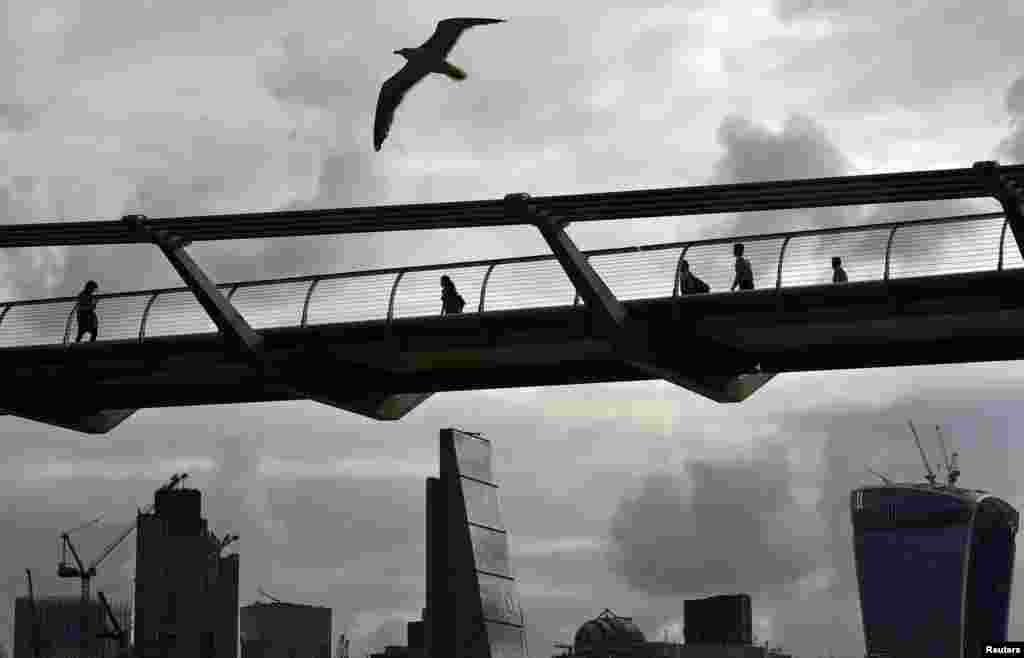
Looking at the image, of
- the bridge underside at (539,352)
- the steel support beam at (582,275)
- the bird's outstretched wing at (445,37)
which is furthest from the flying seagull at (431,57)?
the bridge underside at (539,352)

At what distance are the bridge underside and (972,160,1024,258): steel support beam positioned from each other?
1.02 meters

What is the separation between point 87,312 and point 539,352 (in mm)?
13700

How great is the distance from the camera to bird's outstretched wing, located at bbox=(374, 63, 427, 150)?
144 ft

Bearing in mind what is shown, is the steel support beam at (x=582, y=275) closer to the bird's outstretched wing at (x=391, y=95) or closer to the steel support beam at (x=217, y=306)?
the bird's outstretched wing at (x=391, y=95)

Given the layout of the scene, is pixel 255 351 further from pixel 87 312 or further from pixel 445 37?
pixel 445 37

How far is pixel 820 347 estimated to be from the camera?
1921 inches

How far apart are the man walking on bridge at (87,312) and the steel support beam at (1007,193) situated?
25403 millimetres

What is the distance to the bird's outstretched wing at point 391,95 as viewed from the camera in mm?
43875

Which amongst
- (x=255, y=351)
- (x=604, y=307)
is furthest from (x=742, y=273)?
(x=255, y=351)

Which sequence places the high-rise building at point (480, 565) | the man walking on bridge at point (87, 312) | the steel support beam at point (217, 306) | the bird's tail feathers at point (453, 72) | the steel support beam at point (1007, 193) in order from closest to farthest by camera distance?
1. the bird's tail feathers at point (453, 72)
2. the steel support beam at point (1007, 193)
3. the steel support beam at point (217, 306)
4. the man walking on bridge at point (87, 312)
5. the high-rise building at point (480, 565)

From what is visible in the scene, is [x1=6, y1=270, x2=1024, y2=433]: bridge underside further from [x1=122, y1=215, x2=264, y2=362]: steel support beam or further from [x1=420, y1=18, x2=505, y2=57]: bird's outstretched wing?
[x1=420, y1=18, x2=505, y2=57]: bird's outstretched wing

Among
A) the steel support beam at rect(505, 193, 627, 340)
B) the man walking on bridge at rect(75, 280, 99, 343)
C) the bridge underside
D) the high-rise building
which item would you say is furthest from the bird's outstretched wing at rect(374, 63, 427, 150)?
the high-rise building

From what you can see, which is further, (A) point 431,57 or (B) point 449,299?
(B) point 449,299

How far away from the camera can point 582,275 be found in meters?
48.1
